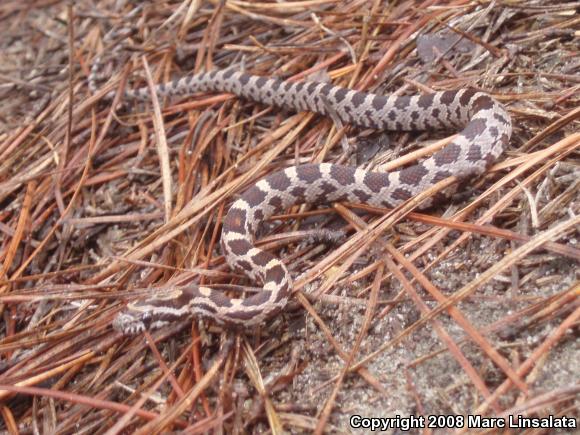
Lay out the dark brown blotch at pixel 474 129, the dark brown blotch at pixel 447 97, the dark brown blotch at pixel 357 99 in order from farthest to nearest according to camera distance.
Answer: the dark brown blotch at pixel 357 99, the dark brown blotch at pixel 447 97, the dark brown blotch at pixel 474 129

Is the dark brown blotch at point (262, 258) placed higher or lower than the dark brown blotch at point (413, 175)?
lower

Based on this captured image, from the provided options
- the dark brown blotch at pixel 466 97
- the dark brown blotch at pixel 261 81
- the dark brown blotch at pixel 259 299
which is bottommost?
the dark brown blotch at pixel 259 299

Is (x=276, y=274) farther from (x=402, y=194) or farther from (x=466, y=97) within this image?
(x=466, y=97)

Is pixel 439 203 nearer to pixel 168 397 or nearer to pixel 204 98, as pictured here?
pixel 168 397

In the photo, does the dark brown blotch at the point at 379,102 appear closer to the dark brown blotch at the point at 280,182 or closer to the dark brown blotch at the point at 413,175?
the dark brown blotch at the point at 413,175

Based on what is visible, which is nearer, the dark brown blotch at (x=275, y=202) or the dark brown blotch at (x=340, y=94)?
the dark brown blotch at (x=275, y=202)

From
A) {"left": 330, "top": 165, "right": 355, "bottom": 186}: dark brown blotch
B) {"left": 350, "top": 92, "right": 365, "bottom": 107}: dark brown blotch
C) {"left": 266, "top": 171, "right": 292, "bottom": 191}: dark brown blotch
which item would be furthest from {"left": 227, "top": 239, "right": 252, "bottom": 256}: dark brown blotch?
{"left": 350, "top": 92, "right": 365, "bottom": 107}: dark brown blotch

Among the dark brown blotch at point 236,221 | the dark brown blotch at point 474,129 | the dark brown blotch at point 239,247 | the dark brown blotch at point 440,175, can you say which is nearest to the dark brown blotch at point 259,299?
the dark brown blotch at point 239,247
